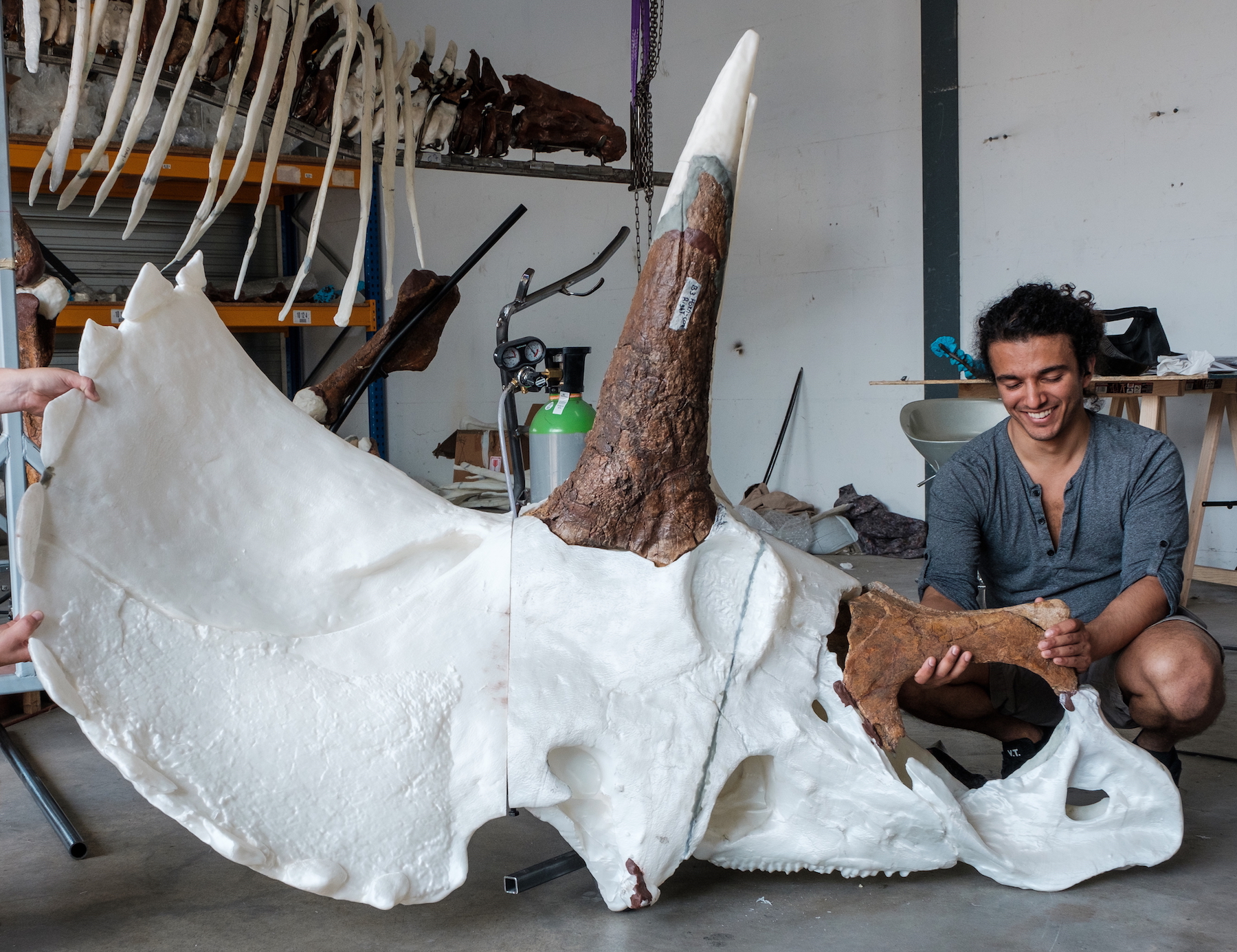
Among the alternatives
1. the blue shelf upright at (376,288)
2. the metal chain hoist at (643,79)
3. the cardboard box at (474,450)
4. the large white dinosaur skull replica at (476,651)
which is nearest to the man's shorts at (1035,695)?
the large white dinosaur skull replica at (476,651)

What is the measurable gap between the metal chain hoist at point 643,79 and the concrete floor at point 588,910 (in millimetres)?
3159

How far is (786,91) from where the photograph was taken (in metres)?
6.59

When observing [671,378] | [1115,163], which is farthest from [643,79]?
[671,378]

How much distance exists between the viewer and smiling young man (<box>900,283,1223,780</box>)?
2242 millimetres

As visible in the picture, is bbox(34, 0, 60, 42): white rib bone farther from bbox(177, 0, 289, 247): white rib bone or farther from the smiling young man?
the smiling young man

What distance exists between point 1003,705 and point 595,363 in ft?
18.0

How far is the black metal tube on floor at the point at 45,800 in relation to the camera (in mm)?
2295

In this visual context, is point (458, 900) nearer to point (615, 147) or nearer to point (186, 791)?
point (186, 791)

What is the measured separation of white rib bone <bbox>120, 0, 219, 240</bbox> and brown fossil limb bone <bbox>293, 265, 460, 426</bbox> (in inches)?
34.2

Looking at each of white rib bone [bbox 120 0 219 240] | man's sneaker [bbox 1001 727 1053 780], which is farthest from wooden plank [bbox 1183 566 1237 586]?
white rib bone [bbox 120 0 219 240]

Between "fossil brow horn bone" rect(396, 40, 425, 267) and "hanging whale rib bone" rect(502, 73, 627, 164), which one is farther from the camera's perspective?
"hanging whale rib bone" rect(502, 73, 627, 164)

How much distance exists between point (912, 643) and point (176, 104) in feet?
7.05

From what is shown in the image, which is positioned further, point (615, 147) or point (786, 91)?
point (786, 91)

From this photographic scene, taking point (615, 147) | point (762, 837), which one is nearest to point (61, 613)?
point (762, 837)
